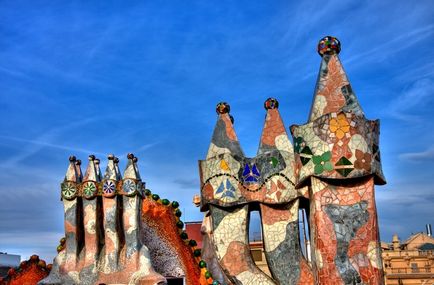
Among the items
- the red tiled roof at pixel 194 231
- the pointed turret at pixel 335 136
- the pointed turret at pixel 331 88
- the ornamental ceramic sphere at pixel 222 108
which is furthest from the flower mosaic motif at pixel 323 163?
the red tiled roof at pixel 194 231

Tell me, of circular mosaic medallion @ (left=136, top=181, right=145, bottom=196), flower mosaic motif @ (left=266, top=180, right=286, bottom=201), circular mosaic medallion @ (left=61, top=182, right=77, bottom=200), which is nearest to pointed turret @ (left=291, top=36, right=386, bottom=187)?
flower mosaic motif @ (left=266, top=180, right=286, bottom=201)

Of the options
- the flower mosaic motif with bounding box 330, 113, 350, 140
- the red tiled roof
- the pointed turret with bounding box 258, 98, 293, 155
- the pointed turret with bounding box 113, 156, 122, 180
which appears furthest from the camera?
the red tiled roof

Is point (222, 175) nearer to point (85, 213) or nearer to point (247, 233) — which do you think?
point (247, 233)

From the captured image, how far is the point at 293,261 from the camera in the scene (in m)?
9.95

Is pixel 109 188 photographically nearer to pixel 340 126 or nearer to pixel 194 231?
pixel 340 126

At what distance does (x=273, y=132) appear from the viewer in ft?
35.6

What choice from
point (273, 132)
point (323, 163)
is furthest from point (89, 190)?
point (323, 163)

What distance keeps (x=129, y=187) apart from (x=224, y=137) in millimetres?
2144

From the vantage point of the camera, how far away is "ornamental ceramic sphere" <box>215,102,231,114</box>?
11219 mm

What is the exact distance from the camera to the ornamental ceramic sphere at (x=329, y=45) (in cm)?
970

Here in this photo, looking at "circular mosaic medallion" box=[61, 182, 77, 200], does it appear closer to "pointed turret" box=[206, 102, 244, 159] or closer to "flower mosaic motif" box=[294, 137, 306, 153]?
"pointed turret" box=[206, 102, 244, 159]

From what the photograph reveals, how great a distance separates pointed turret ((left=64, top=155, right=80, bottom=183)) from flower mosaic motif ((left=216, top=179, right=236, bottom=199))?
2865 millimetres

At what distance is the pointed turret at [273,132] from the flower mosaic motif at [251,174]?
455 mm

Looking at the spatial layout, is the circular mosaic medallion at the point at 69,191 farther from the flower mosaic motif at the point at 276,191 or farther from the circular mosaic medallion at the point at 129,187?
the flower mosaic motif at the point at 276,191
